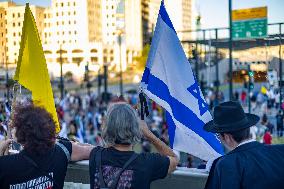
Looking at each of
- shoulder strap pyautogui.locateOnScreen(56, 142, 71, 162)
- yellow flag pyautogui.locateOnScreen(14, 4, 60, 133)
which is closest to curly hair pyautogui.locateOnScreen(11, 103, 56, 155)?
shoulder strap pyautogui.locateOnScreen(56, 142, 71, 162)

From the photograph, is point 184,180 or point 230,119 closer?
point 230,119

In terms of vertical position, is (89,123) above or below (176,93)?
below

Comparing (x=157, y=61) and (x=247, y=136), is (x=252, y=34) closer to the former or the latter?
(x=157, y=61)

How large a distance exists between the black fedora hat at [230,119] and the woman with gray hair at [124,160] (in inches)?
14.1

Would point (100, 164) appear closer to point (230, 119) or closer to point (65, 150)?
point (65, 150)

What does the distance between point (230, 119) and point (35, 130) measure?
1.14 m

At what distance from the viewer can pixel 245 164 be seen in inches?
91.0

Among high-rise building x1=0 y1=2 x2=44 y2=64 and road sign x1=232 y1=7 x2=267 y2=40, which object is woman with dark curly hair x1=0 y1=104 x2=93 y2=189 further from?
road sign x1=232 y1=7 x2=267 y2=40

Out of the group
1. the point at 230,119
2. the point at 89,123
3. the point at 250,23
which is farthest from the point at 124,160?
the point at 89,123

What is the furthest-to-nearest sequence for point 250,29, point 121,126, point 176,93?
point 250,29
point 176,93
point 121,126

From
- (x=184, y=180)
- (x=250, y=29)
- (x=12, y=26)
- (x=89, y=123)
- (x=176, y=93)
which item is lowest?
(x=89, y=123)

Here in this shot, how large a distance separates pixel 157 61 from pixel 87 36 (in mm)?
31960

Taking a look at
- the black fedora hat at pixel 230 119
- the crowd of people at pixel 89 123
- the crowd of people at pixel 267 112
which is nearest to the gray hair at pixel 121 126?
the black fedora hat at pixel 230 119

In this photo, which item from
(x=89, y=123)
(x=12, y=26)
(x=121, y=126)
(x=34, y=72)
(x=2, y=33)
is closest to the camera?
(x=121, y=126)
